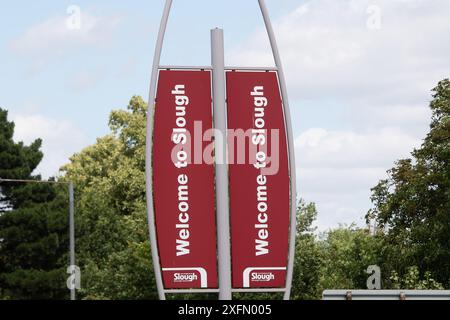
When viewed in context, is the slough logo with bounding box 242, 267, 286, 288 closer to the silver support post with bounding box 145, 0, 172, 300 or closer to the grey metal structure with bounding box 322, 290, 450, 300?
the silver support post with bounding box 145, 0, 172, 300

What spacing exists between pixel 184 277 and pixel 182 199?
4.44 feet

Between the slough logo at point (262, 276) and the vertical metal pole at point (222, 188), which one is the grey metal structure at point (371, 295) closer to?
the slough logo at point (262, 276)

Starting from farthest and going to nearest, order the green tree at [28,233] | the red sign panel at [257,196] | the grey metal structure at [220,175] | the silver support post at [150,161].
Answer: the green tree at [28,233]
the red sign panel at [257,196]
the grey metal structure at [220,175]
the silver support post at [150,161]

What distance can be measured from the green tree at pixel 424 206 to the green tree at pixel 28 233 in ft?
67.4

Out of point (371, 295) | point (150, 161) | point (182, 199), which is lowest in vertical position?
point (371, 295)

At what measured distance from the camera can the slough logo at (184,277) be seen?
22305 mm

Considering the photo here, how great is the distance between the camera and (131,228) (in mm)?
78375

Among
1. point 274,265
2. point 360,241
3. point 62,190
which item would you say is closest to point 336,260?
point 360,241

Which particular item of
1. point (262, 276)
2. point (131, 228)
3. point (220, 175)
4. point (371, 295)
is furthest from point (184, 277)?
point (131, 228)

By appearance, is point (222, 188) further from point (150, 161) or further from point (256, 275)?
point (256, 275)

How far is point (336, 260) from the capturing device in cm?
7625

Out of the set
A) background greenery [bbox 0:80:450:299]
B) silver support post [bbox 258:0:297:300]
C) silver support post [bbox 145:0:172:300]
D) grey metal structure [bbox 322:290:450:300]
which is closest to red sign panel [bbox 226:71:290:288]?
silver support post [bbox 258:0:297:300]

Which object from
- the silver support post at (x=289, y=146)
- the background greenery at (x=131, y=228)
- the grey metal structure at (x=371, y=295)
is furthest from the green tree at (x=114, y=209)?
the grey metal structure at (x=371, y=295)

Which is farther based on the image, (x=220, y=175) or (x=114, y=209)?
(x=114, y=209)
